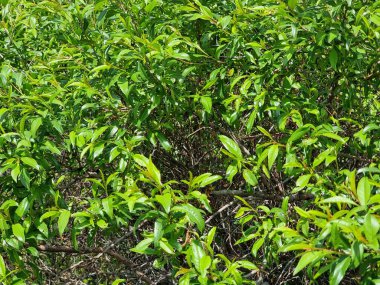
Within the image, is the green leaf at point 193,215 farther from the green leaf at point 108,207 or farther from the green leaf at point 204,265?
the green leaf at point 108,207

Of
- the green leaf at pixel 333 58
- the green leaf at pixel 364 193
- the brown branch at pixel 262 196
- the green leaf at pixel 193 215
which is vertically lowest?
the brown branch at pixel 262 196

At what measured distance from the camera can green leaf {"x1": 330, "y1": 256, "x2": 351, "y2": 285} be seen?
5.41 ft

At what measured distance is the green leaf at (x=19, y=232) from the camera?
7.88 ft

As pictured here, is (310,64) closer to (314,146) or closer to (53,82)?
(314,146)

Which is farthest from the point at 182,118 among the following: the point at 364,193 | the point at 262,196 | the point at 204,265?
the point at 364,193

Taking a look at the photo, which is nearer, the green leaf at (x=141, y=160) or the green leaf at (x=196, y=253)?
the green leaf at (x=196, y=253)

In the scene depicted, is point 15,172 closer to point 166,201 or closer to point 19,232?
point 19,232

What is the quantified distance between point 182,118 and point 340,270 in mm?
1673

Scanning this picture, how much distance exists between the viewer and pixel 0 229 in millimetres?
2480

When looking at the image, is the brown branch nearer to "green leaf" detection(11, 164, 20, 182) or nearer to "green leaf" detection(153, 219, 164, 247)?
"green leaf" detection(153, 219, 164, 247)

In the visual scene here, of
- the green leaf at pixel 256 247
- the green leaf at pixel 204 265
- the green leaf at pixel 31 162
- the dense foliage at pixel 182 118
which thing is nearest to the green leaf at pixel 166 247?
the dense foliage at pixel 182 118

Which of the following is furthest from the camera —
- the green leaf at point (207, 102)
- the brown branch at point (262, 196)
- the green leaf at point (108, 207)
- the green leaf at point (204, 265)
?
the brown branch at point (262, 196)

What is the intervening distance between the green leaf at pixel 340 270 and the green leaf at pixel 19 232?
1349 mm

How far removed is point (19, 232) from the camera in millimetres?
2416
